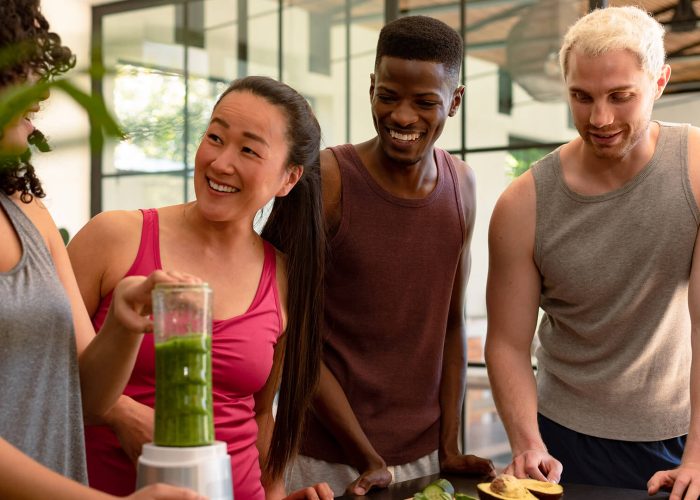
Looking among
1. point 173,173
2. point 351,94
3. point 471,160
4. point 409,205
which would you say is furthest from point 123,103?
point 409,205

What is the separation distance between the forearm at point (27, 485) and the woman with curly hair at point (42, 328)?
0.14 m

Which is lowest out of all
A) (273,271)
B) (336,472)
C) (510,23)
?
(336,472)

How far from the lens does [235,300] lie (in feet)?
5.65

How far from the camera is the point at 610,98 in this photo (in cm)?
191

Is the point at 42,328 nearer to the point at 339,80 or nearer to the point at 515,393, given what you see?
the point at 515,393

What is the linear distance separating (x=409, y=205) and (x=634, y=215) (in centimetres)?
46

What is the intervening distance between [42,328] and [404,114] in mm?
1022

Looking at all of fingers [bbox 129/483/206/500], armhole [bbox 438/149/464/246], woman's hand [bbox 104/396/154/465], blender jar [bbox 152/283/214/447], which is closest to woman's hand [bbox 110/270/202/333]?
blender jar [bbox 152/283/214/447]

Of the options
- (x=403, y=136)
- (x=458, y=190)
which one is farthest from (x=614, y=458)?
(x=403, y=136)

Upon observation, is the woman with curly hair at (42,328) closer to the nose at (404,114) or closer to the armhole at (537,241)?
the nose at (404,114)

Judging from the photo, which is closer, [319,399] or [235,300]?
[235,300]

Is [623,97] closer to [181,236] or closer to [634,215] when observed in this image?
[634,215]

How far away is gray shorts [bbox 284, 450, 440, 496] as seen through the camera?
2096 mm

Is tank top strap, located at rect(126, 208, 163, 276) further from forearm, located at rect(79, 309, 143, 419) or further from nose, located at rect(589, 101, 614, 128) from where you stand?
nose, located at rect(589, 101, 614, 128)
